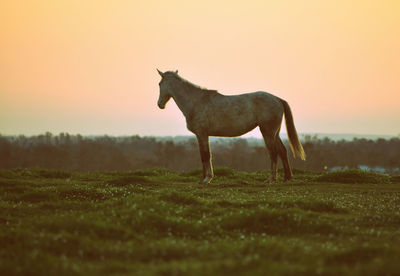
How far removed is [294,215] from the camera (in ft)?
38.4

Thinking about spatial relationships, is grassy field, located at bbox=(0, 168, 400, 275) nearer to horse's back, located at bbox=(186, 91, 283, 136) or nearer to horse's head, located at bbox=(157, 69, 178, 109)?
horse's back, located at bbox=(186, 91, 283, 136)

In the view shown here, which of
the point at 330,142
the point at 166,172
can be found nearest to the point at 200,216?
the point at 166,172

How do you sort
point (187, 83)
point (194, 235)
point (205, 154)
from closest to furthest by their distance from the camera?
1. point (194, 235)
2. point (205, 154)
3. point (187, 83)

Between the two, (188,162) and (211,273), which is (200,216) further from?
(188,162)

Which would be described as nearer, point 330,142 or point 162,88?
point 162,88

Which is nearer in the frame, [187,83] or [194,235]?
[194,235]

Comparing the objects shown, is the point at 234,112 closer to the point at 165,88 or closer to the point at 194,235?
the point at 165,88

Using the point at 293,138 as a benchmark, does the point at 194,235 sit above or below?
below

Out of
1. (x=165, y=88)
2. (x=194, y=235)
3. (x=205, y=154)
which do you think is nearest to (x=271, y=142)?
(x=205, y=154)

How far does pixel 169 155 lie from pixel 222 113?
4676 cm

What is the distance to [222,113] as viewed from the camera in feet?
68.9

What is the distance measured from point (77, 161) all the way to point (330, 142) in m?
39.7

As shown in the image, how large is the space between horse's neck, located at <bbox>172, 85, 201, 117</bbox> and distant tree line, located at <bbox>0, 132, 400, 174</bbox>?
33500mm

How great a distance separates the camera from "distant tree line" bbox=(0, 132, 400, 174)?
59.5 metres
